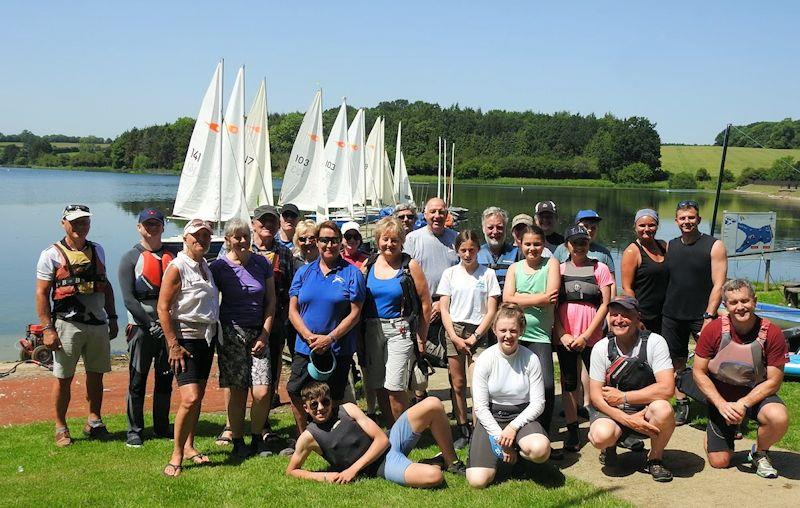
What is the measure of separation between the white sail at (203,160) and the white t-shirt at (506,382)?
20303mm

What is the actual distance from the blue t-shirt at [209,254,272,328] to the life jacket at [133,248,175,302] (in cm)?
48

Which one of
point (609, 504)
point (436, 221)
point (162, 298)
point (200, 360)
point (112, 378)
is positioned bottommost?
point (112, 378)

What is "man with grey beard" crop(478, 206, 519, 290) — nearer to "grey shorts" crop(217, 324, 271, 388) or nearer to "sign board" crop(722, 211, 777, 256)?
"grey shorts" crop(217, 324, 271, 388)

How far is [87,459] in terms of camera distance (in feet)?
18.4

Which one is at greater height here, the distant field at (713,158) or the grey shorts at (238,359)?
the distant field at (713,158)

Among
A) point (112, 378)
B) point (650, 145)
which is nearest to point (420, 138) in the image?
point (650, 145)

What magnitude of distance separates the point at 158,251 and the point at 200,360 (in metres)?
1.03

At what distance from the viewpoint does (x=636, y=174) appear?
107125mm

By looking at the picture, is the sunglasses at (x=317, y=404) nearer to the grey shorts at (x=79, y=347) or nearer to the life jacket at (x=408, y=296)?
the life jacket at (x=408, y=296)

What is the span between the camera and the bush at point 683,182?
332 ft

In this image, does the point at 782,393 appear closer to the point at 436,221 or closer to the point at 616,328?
the point at 616,328

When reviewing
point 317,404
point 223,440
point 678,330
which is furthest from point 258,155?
point 317,404

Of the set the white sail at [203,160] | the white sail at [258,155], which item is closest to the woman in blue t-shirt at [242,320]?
the white sail at [203,160]

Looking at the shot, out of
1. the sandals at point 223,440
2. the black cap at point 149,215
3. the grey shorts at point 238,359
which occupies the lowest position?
the sandals at point 223,440
